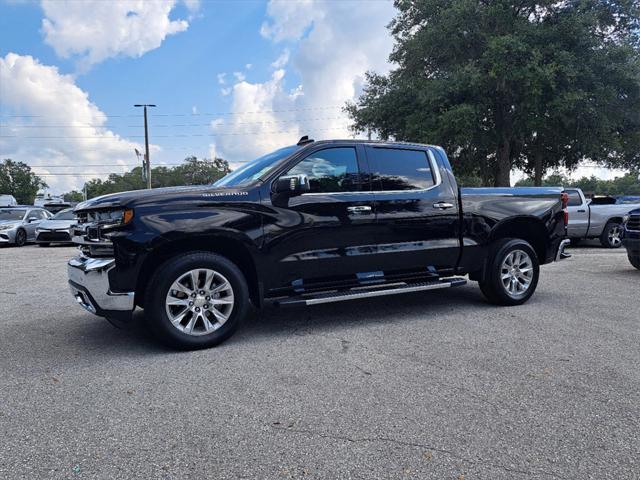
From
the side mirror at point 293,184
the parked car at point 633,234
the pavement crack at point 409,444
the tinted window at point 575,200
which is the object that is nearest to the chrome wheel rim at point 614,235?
the tinted window at point 575,200

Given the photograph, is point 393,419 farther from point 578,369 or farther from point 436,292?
point 436,292

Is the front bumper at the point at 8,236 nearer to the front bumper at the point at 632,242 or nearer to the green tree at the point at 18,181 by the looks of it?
the front bumper at the point at 632,242

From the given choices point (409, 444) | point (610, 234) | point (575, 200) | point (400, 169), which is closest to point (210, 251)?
point (400, 169)

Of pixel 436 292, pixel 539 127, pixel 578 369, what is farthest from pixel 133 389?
pixel 539 127

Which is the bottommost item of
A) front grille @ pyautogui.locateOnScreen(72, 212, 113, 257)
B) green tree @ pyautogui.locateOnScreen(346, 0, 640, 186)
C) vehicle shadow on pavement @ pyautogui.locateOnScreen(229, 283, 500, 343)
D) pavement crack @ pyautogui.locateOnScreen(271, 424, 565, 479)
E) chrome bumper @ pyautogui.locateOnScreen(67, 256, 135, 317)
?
pavement crack @ pyautogui.locateOnScreen(271, 424, 565, 479)

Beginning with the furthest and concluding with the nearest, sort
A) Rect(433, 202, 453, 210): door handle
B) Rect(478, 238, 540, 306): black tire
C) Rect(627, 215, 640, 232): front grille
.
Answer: Rect(627, 215, 640, 232): front grille
Rect(478, 238, 540, 306): black tire
Rect(433, 202, 453, 210): door handle

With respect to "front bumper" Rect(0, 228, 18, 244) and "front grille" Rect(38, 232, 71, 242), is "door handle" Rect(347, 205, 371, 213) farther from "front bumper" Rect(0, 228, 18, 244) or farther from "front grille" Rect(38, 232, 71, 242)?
"front bumper" Rect(0, 228, 18, 244)

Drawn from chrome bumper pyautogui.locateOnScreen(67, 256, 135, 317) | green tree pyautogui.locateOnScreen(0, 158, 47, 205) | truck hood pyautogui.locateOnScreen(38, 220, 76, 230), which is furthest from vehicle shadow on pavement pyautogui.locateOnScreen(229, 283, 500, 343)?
green tree pyautogui.locateOnScreen(0, 158, 47, 205)

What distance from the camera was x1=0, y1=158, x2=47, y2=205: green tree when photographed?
83250 mm

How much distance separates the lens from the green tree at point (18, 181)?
83.2 metres

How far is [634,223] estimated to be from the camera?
826 centimetres

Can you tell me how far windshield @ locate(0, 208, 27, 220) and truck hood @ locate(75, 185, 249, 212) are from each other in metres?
15.8

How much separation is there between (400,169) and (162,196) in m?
2.56

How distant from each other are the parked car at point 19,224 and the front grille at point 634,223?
17.8 meters
